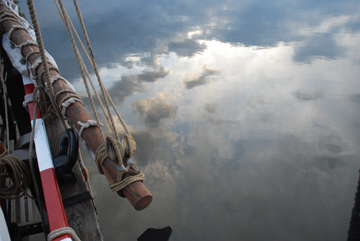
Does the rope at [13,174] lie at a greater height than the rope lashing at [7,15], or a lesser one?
lesser

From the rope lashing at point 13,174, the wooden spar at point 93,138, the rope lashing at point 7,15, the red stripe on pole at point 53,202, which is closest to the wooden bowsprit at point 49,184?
the red stripe on pole at point 53,202

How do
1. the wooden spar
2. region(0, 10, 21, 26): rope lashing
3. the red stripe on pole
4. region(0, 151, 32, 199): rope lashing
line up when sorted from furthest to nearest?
1. region(0, 10, 21, 26): rope lashing
2. region(0, 151, 32, 199): rope lashing
3. the red stripe on pole
4. the wooden spar

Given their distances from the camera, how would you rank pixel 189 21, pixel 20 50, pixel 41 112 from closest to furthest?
pixel 41 112, pixel 20 50, pixel 189 21

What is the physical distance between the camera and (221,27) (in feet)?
49.8

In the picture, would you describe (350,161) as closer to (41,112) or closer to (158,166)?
(158,166)

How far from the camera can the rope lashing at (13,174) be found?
1.68 meters

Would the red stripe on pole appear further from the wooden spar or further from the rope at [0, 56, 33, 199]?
the wooden spar

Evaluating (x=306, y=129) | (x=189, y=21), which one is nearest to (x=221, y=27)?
(x=189, y=21)

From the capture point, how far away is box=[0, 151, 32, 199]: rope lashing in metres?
1.68

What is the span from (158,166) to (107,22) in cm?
1270

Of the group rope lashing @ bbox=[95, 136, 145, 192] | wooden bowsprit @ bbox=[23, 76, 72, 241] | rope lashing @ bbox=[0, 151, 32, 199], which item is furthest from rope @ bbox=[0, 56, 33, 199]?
rope lashing @ bbox=[95, 136, 145, 192]

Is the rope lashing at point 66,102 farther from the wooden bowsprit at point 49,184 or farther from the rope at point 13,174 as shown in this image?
the rope at point 13,174

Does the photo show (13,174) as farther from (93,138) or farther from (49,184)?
(93,138)

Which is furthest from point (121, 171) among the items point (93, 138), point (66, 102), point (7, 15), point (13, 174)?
point (7, 15)
